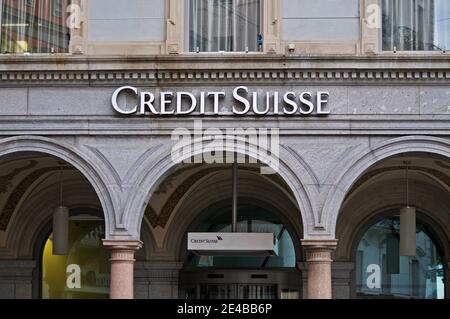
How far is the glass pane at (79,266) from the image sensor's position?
22.0 m

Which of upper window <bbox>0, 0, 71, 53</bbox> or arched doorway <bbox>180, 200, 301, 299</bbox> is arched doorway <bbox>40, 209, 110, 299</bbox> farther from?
upper window <bbox>0, 0, 71, 53</bbox>

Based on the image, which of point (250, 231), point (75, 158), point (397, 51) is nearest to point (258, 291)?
point (250, 231)

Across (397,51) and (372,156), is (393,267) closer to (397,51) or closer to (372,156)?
(372,156)

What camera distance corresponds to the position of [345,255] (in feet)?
70.0

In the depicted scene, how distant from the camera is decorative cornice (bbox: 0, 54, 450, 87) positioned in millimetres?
17625

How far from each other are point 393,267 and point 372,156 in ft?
15.6

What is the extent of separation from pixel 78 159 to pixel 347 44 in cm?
474

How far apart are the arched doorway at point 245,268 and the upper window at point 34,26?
16.3ft

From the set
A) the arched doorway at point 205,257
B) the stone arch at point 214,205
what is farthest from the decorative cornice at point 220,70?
the stone arch at point 214,205

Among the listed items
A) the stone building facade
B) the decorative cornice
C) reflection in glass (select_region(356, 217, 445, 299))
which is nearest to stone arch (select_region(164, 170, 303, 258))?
reflection in glass (select_region(356, 217, 445, 299))

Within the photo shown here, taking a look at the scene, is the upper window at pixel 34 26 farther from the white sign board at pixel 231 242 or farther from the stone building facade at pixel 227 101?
the white sign board at pixel 231 242

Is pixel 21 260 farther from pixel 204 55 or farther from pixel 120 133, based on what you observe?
pixel 204 55

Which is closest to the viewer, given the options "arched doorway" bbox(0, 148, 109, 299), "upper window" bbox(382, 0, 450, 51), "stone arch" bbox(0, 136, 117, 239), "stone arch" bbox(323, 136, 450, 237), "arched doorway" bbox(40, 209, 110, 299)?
"stone arch" bbox(323, 136, 450, 237)

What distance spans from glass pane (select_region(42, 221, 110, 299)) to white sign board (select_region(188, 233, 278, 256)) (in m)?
3.13
